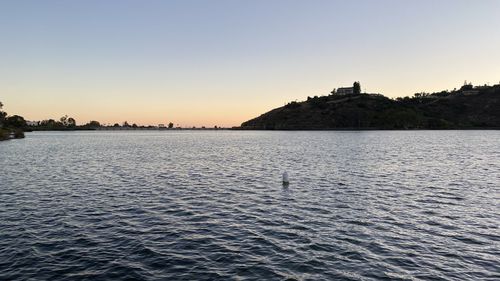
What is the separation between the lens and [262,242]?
23.6 meters

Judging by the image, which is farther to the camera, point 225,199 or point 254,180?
point 254,180

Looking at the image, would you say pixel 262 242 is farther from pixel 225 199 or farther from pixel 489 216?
pixel 489 216

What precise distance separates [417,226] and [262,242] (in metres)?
13.0

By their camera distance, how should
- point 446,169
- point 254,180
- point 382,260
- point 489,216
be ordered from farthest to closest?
point 446,169, point 254,180, point 489,216, point 382,260

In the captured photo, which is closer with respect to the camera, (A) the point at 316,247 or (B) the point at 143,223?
(A) the point at 316,247

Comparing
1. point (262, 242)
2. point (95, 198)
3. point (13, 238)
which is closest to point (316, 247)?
point (262, 242)

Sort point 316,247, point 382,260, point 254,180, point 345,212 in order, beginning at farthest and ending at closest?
point 254,180 < point 345,212 < point 316,247 < point 382,260

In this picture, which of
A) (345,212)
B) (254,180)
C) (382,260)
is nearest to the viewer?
(382,260)

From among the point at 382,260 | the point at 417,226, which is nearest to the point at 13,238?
the point at 382,260

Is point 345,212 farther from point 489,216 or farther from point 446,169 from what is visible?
point 446,169

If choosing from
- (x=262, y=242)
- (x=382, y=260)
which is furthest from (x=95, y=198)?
(x=382, y=260)

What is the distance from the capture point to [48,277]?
17797 mm

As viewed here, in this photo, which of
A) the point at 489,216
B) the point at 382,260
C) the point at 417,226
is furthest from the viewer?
the point at 489,216

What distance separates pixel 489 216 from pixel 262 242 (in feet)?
69.2
